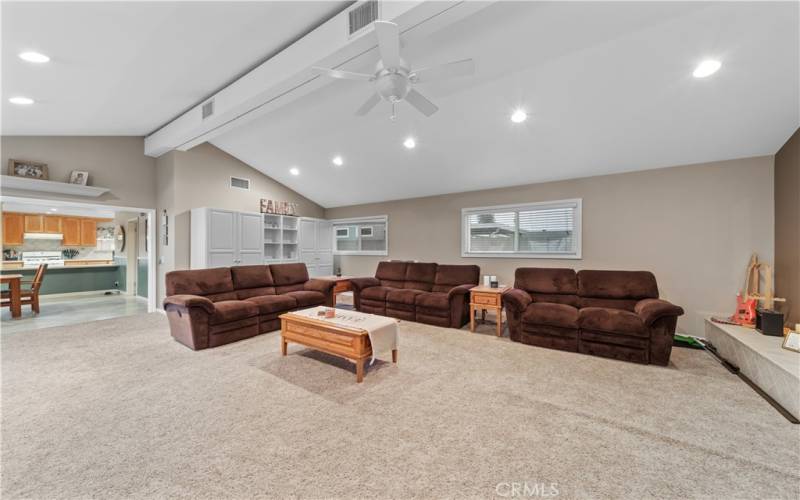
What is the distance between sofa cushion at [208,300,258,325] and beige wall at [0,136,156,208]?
11.0 ft

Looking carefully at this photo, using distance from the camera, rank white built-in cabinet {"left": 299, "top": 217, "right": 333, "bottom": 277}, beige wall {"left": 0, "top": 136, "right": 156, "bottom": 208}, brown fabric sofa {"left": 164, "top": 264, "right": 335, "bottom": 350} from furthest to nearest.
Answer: white built-in cabinet {"left": 299, "top": 217, "right": 333, "bottom": 277}
beige wall {"left": 0, "top": 136, "right": 156, "bottom": 208}
brown fabric sofa {"left": 164, "top": 264, "right": 335, "bottom": 350}

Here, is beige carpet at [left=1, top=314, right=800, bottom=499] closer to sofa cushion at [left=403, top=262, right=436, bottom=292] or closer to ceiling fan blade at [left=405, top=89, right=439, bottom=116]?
sofa cushion at [left=403, top=262, right=436, bottom=292]

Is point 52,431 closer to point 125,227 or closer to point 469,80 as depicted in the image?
point 469,80

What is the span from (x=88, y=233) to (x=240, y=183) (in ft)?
17.9

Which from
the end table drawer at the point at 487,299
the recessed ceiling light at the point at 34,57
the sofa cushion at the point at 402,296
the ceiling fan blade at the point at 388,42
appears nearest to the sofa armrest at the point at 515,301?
the end table drawer at the point at 487,299

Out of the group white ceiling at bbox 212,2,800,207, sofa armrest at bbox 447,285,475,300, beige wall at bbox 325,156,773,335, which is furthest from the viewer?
sofa armrest at bbox 447,285,475,300

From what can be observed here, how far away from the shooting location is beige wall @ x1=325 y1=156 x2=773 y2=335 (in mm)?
3834

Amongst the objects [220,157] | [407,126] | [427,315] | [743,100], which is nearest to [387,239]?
[427,315]

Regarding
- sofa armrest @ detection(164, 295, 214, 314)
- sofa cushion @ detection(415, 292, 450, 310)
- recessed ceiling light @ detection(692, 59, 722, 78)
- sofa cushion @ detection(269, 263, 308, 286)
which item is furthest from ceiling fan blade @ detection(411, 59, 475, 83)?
sofa cushion @ detection(269, 263, 308, 286)

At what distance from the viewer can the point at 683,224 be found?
4184 millimetres

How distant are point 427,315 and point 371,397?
8.40 feet

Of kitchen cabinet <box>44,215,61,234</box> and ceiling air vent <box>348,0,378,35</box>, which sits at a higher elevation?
ceiling air vent <box>348,0,378,35</box>

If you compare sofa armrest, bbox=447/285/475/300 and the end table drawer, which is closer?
the end table drawer

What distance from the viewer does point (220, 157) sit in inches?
246
